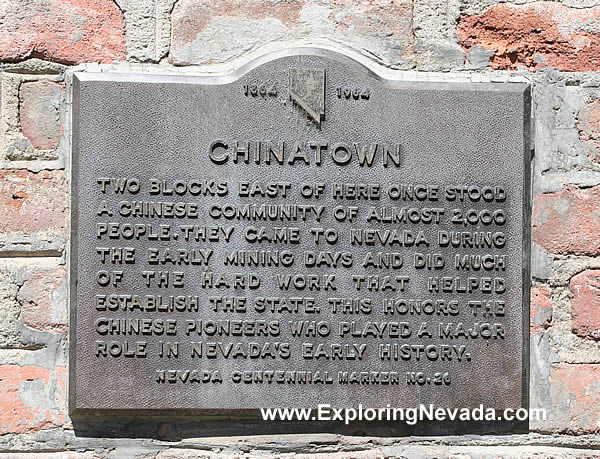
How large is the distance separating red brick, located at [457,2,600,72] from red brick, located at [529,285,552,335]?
60 centimetres

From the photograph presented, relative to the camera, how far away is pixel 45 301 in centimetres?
191

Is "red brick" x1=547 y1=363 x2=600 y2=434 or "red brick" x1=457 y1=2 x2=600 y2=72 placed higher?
"red brick" x1=457 y1=2 x2=600 y2=72

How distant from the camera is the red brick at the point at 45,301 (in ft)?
6.26

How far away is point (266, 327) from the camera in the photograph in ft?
6.17

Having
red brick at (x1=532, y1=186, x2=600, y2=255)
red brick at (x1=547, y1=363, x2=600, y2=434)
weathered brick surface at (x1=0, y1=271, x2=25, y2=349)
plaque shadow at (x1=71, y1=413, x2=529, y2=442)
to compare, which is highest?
red brick at (x1=532, y1=186, x2=600, y2=255)

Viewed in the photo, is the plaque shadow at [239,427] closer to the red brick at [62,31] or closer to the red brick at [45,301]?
the red brick at [45,301]

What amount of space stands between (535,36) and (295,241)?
85 centimetres

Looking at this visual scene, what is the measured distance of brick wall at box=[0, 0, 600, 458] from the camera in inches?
75.0

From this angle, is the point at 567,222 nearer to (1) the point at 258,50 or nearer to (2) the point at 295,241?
(2) the point at 295,241

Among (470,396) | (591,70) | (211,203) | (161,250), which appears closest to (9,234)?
(161,250)

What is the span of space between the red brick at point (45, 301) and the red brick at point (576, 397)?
4.19ft

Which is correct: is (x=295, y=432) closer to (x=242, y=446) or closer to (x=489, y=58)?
(x=242, y=446)

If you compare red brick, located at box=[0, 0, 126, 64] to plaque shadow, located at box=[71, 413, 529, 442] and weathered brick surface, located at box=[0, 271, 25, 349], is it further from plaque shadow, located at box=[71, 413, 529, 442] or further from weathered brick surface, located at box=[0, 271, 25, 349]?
plaque shadow, located at box=[71, 413, 529, 442]

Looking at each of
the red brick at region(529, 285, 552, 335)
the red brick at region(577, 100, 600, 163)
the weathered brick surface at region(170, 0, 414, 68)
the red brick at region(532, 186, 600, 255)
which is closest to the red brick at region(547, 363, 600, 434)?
the red brick at region(529, 285, 552, 335)
